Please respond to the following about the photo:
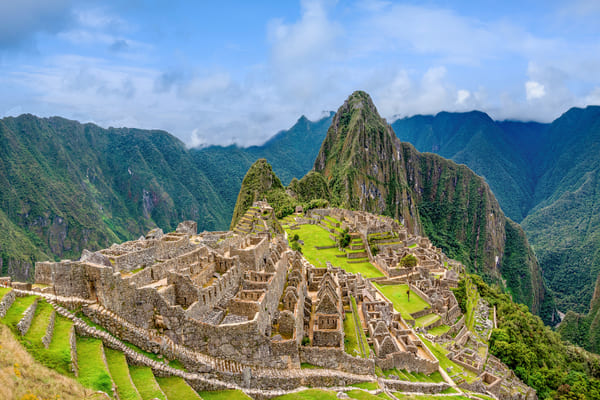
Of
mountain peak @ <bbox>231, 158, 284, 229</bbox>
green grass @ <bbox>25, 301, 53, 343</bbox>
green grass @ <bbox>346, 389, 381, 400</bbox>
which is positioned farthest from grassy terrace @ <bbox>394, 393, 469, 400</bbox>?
mountain peak @ <bbox>231, 158, 284, 229</bbox>

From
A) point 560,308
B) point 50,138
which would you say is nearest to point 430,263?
point 560,308

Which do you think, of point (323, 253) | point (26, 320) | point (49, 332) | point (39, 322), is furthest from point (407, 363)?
point (323, 253)

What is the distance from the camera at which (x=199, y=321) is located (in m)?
17.3

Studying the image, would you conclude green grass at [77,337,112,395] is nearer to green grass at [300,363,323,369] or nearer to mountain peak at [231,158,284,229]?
green grass at [300,363,323,369]

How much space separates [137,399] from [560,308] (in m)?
183

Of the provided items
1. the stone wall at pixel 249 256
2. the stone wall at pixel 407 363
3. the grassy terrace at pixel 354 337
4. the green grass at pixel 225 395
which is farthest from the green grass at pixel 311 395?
the stone wall at pixel 249 256

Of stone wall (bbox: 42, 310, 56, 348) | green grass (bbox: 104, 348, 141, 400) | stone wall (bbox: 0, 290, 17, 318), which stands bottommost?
green grass (bbox: 104, 348, 141, 400)

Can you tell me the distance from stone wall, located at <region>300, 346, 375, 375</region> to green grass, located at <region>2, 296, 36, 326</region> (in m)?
13.0

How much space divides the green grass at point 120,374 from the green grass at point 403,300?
2922cm

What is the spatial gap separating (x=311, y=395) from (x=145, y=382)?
786cm

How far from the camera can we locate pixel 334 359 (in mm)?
20797

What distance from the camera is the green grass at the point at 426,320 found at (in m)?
38.5

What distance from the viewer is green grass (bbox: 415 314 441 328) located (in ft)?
126

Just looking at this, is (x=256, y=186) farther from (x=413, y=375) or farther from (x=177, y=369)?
(x=177, y=369)
